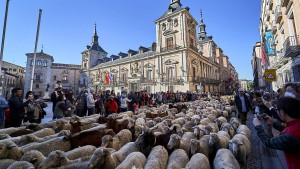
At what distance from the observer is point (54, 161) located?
116 inches

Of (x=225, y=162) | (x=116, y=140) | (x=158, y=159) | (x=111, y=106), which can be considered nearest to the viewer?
(x=225, y=162)

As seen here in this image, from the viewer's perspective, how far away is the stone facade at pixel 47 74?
169 feet

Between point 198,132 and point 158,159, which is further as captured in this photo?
point 198,132

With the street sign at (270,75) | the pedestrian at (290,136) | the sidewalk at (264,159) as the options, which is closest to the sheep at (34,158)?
the pedestrian at (290,136)

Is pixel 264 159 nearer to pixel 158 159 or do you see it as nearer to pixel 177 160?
pixel 177 160

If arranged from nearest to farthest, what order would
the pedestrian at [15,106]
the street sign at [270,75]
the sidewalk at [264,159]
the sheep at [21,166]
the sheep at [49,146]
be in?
the sheep at [21,166] < the sheep at [49,146] < the sidewalk at [264,159] < the pedestrian at [15,106] < the street sign at [270,75]

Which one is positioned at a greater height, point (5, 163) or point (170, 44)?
point (170, 44)

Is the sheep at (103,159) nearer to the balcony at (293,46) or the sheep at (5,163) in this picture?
the sheep at (5,163)

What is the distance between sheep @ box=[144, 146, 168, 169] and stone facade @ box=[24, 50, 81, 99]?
5106 centimetres

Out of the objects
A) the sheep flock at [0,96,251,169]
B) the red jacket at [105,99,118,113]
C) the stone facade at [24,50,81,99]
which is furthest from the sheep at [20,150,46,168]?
the stone facade at [24,50,81,99]


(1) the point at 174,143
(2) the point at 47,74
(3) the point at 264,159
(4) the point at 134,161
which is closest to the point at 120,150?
(4) the point at 134,161

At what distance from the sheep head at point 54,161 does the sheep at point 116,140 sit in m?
1.05

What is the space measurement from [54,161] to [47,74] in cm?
5847

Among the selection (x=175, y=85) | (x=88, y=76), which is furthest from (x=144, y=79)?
(x=88, y=76)
